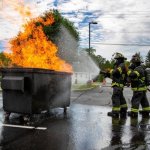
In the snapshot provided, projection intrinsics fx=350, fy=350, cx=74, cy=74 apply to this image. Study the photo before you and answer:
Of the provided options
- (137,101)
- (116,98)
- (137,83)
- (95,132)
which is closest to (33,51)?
(116,98)

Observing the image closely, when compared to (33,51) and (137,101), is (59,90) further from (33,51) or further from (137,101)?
(137,101)

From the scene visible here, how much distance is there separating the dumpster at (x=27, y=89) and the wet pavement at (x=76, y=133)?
389 mm

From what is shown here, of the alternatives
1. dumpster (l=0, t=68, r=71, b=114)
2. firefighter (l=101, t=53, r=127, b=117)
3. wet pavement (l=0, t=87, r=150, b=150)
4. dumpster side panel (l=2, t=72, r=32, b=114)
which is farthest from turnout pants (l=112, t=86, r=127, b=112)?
dumpster side panel (l=2, t=72, r=32, b=114)

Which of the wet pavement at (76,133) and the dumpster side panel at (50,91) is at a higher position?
the dumpster side panel at (50,91)

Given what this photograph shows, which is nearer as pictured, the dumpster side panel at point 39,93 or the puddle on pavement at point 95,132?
the puddle on pavement at point 95,132

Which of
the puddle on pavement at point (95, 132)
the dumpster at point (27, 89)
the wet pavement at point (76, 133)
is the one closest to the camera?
the wet pavement at point (76, 133)

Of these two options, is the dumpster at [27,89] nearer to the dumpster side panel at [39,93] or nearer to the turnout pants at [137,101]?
the dumpster side panel at [39,93]

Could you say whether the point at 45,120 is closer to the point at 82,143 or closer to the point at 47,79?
the point at 47,79

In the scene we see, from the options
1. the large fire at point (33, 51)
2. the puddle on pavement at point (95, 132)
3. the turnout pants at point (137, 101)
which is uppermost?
the large fire at point (33, 51)

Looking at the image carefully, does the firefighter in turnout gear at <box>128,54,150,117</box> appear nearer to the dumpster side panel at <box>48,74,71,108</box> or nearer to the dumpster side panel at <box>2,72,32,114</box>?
the dumpster side panel at <box>48,74,71,108</box>

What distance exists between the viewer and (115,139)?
278 inches

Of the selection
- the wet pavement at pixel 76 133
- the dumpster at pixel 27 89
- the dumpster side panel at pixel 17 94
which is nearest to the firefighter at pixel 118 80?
the wet pavement at pixel 76 133

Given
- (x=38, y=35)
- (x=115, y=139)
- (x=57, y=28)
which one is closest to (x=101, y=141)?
(x=115, y=139)

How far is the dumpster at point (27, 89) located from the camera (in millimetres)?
8555
